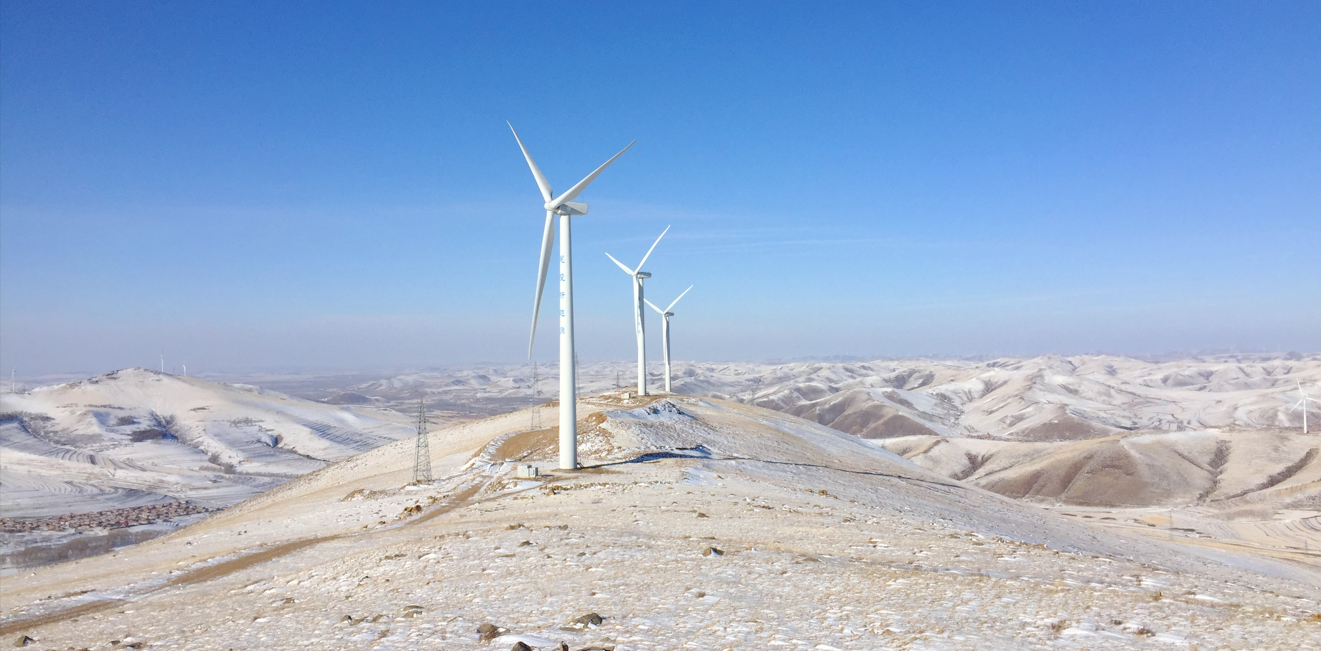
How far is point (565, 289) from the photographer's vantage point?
2855cm

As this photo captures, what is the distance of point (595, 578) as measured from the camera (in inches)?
513

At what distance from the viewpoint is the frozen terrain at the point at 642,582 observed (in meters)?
9.97

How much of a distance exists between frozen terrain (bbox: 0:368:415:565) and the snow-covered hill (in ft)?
0.59

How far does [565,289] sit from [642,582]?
17.2 metres

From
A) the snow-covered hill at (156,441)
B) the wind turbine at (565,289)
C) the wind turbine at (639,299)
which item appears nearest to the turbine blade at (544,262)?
the wind turbine at (565,289)

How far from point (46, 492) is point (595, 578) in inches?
4339

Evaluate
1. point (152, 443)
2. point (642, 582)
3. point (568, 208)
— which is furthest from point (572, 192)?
point (152, 443)

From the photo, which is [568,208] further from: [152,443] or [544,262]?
[152,443]

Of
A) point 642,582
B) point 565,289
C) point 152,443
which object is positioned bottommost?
point 152,443

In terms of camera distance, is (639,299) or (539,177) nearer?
(539,177)

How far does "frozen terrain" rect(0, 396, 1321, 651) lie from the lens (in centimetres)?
997

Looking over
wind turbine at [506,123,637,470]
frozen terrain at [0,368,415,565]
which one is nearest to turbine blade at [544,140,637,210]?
wind turbine at [506,123,637,470]

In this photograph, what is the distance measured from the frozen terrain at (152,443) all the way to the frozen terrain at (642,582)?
5968 cm

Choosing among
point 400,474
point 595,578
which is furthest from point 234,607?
point 400,474
